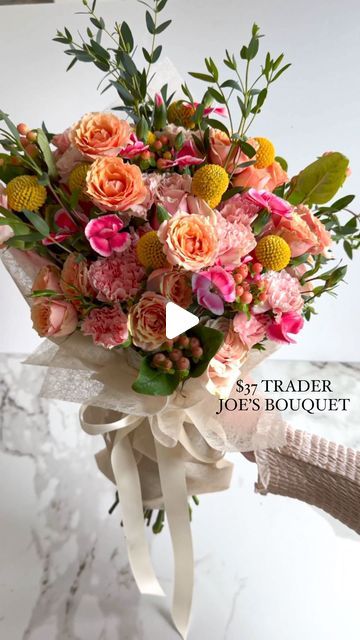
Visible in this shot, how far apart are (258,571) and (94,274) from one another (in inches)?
22.1

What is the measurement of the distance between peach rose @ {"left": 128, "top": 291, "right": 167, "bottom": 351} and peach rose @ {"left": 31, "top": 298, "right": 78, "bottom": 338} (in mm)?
84

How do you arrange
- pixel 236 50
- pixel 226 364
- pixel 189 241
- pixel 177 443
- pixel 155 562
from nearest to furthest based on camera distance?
pixel 189 241 → pixel 226 364 → pixel 177 443 → pixel 155 562 → pixel 236 50

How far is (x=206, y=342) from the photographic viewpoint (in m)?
0.55

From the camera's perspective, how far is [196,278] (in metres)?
0.50

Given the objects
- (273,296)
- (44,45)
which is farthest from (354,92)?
(273,296)

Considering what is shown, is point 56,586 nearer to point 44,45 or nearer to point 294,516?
point 294,516

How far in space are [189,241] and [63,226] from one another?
0.51 ft

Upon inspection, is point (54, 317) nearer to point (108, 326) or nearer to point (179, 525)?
point (108, 326)

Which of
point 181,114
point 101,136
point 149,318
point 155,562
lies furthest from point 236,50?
point 155,562

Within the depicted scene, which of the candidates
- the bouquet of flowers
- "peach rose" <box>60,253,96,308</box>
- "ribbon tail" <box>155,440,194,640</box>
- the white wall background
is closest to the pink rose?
the bouquet of flowers

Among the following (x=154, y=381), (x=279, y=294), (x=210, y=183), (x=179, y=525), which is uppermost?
(x=210, y=183)

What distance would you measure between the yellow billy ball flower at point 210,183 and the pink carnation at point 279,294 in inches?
3.7

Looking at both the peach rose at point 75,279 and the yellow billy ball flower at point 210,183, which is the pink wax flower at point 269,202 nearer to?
the yellow billy ball flower at point 210,183

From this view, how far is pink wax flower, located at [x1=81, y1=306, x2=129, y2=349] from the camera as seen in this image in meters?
0.54
